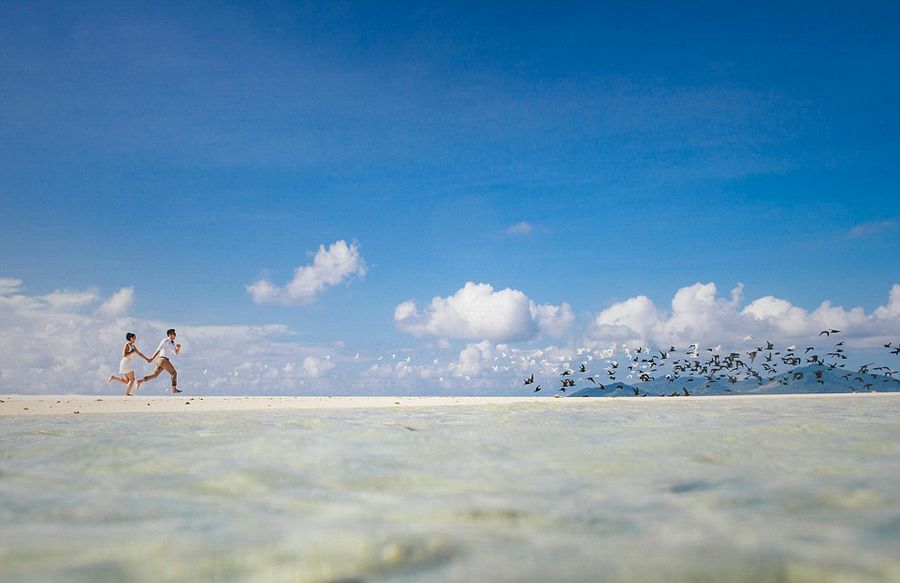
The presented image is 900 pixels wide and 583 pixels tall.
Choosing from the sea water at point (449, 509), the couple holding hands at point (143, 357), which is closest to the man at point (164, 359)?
the couple holding hands at point (143, 357)

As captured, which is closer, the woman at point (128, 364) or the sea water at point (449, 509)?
the sea water at point (449, 509)

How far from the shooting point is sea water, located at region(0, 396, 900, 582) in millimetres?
3205

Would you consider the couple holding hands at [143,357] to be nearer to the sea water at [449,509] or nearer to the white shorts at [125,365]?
the white shorts at [125,365]

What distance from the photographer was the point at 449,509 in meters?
4.51

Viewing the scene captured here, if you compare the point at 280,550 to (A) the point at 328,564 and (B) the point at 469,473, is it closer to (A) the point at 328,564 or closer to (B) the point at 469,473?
(A) the point at 328,564

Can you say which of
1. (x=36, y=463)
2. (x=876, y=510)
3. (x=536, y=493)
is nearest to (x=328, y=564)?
(x=536, y=493)

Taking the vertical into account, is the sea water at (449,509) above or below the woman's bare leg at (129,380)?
below

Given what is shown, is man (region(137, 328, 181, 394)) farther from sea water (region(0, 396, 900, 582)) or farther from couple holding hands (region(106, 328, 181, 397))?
sea water (region(0, 396, 900, 582))

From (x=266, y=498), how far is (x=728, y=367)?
4634 cm

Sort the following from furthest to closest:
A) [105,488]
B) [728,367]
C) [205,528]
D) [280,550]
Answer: [728,367], [105,488], [205,528], [280,550]

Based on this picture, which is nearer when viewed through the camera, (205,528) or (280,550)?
(280,550)

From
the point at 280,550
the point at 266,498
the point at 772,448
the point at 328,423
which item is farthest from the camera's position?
the point at 328,423

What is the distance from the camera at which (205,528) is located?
156 inches

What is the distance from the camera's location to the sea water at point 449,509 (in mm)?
3205
